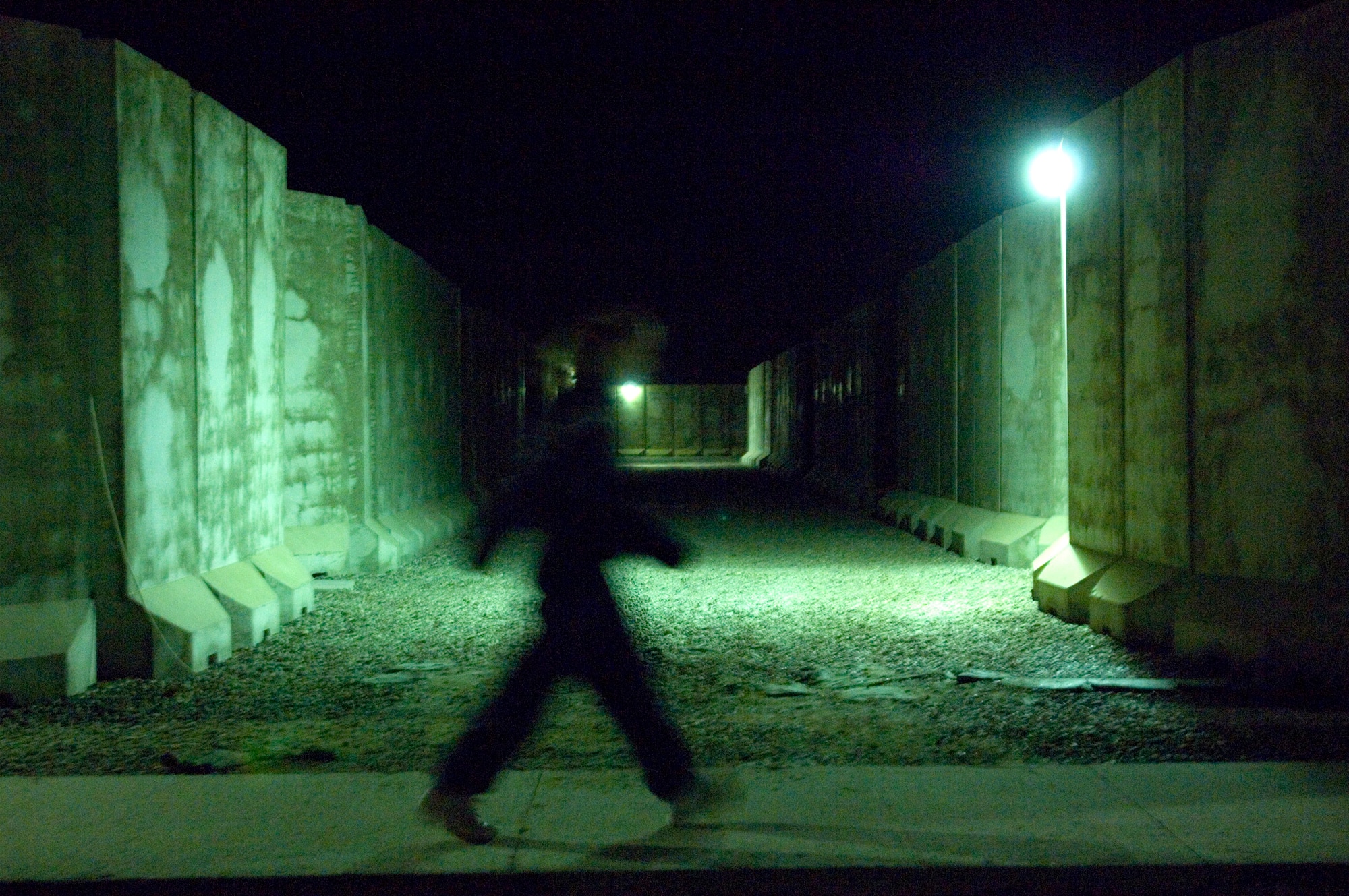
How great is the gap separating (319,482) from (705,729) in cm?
618

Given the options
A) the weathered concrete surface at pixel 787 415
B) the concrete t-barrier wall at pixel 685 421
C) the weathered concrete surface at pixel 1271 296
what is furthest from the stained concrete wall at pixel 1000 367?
the concrete t-barrier wall at pixel 685 421

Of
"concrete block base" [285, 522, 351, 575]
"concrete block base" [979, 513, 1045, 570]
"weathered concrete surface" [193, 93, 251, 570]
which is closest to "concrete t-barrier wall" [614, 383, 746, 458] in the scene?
"concrete block base" [979, 513, 1045, 570]

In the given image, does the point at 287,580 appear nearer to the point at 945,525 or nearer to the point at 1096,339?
the point at 1096,339

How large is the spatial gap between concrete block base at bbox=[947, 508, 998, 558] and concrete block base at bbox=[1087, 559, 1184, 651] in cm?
370

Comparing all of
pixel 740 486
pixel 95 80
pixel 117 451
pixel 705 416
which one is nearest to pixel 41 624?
pixel 117 451

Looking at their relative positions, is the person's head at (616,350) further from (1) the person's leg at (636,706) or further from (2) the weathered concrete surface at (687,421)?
(1) the person's leg at (636,706)

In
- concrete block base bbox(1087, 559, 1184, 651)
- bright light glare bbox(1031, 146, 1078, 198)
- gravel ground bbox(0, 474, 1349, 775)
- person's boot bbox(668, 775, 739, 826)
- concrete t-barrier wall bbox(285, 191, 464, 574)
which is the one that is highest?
bright light glare bbox(1031, 146, 1078, 198)

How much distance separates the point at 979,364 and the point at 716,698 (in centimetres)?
718

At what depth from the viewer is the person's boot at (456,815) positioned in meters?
3.55

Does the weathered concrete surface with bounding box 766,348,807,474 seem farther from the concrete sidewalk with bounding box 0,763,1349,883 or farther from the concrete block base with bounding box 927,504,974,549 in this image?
the concrete sidewalk with bounding box 0,763,1349,883

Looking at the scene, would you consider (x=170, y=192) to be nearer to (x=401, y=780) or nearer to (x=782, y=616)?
(x=401, y=780)

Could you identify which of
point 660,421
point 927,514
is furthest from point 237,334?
point 660,421

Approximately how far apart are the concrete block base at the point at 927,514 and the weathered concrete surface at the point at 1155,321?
5509 mm

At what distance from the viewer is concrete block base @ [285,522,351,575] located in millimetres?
9492
